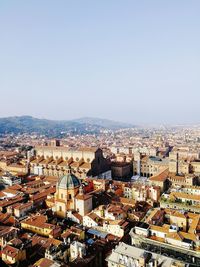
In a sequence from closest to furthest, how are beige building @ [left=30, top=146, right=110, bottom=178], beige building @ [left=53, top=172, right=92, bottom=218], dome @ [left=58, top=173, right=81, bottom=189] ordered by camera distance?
1. beige building @ [left=53, top=172, right=92, bottom=218]
2. dome @ [left=58, top=173, right=81, bottom=189]
3. beige building @ [left=30, top=146, right=110, bottom=178]

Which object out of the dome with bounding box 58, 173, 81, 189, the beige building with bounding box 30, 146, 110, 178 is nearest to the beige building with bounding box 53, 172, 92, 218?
the dome with bounding box 58, 173, 81, 189

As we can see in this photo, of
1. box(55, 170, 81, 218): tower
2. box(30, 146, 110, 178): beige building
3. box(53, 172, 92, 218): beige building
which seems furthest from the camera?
box(30, 146, 110, 178): beige building

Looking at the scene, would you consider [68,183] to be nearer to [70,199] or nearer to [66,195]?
[66,195]

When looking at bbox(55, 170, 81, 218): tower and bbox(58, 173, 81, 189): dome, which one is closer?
bbox(55, 170, 81, 218): tower

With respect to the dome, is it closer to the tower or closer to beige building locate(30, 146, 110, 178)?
the tower

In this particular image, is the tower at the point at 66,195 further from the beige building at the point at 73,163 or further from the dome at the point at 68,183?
the beige building at the point at 73,163

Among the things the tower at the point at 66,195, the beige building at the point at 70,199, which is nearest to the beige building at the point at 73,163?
the tower at the point at 66,195

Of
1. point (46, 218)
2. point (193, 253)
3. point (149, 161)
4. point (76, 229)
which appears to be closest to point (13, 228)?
point (46, 218)

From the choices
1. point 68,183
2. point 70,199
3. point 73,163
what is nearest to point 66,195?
→ point 70,199

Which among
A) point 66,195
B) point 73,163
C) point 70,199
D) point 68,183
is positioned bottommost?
point 70,199

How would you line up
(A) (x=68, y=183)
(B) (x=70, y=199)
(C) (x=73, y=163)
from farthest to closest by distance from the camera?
1. (C) (x=73, y=163)
2. (A) (x=68, y=183)
3. (B) (x=70, y=199)

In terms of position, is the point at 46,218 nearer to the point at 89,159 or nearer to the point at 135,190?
the point at 135,190
